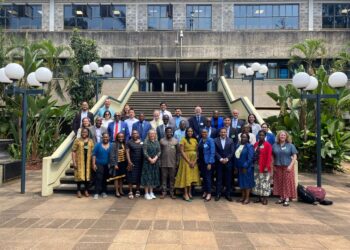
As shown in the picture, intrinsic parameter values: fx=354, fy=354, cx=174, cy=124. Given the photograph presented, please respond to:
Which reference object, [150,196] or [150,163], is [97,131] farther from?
[150,196]

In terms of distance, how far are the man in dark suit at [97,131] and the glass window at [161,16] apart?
21285 millimetres

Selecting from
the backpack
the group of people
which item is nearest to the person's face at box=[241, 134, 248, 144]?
the group of people

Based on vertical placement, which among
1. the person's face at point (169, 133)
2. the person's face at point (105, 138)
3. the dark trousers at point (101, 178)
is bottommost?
the dark trousers at point (101, 178)

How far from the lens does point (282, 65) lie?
23.6 m

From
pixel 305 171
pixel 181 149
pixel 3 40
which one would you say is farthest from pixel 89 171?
pixel 3 40

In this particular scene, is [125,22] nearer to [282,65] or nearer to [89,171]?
[282,65]

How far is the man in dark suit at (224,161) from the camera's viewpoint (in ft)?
26.9

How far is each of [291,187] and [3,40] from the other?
1403cm

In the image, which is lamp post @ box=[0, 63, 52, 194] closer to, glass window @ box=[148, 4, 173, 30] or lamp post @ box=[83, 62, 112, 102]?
lamp post @ box=[83, 62, 112, 102]

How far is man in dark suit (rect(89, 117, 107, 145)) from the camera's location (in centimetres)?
877

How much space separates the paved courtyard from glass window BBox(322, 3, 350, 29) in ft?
79.3

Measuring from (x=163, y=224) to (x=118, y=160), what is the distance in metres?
2.54

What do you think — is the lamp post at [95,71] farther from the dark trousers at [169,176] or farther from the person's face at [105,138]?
the dark trousers at [169,176]

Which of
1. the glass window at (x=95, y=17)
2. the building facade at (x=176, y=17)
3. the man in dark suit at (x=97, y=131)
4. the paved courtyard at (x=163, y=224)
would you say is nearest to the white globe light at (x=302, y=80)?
the paved courtyard at (x=163, y=224)
